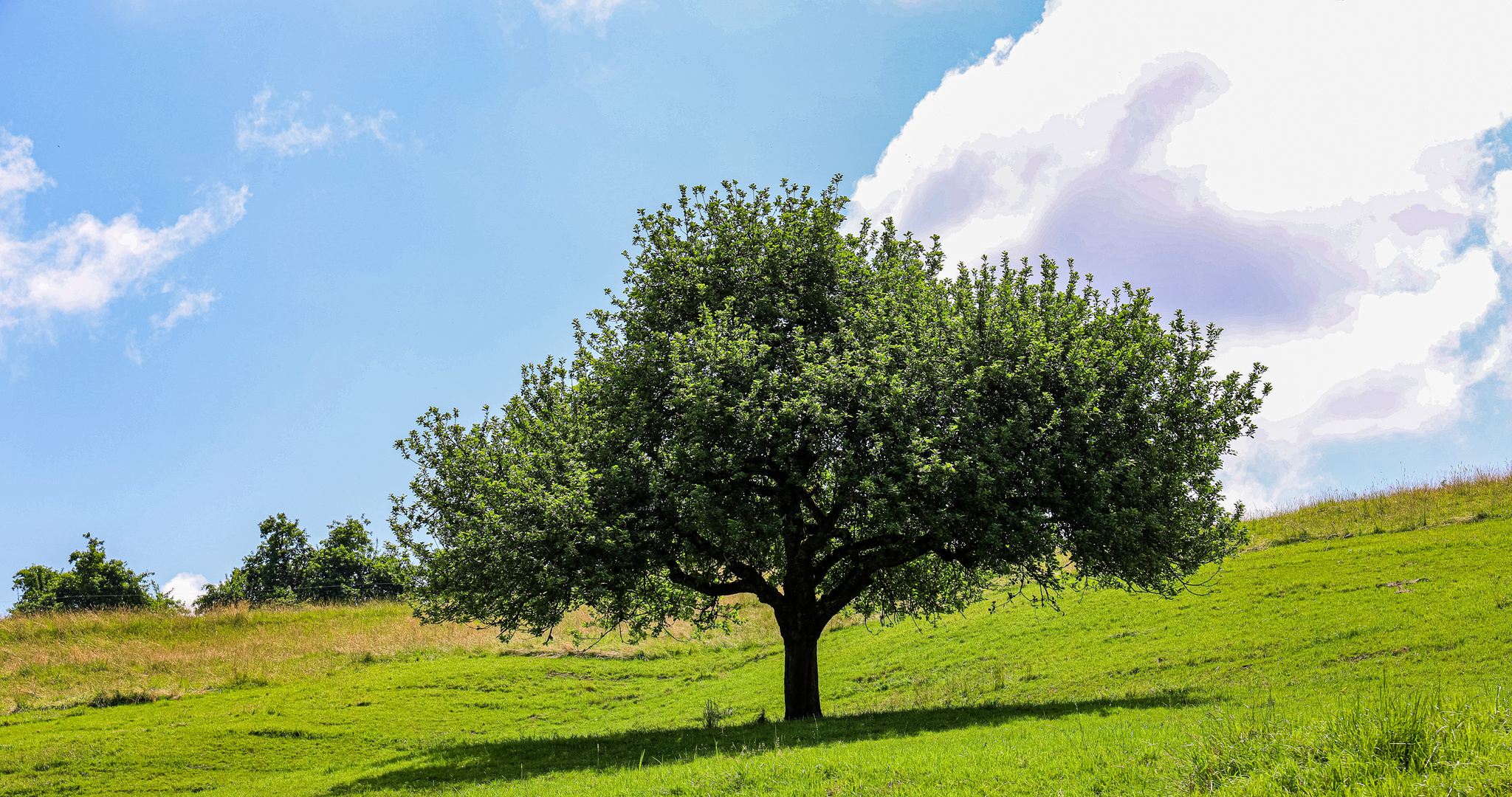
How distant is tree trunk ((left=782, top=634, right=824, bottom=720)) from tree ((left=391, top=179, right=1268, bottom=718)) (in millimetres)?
82

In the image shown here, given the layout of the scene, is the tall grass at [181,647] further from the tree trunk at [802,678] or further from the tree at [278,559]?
the tree at [278,559]

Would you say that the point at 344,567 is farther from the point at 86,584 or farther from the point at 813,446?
the point at 813,446

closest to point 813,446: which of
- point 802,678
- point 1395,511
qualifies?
point 802,678

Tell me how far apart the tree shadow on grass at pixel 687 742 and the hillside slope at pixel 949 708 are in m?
0.17

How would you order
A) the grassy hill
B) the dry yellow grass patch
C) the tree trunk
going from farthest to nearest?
the dry yellow grass patch
the tree trunk
the grassy hill

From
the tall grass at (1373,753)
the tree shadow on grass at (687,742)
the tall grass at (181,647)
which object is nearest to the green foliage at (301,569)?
the tall grass at (181,647)

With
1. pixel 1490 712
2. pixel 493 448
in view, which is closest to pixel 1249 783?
pixel 1490 712

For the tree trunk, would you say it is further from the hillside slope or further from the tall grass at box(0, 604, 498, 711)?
the tall grass at box(0, 604, 498, 711)

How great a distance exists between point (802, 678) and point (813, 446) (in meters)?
8.33

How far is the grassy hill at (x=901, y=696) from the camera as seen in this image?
1143 centimetres

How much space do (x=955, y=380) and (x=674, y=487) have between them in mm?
8699

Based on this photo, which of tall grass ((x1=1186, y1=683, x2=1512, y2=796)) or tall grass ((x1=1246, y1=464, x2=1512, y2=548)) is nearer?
tall grass ((x1=1186, y1=683, x2=1512, y2=796))

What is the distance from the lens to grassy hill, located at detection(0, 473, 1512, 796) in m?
11.4

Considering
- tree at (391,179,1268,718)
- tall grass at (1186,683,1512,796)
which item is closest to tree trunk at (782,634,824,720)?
tree at (391,179,1268,718)
